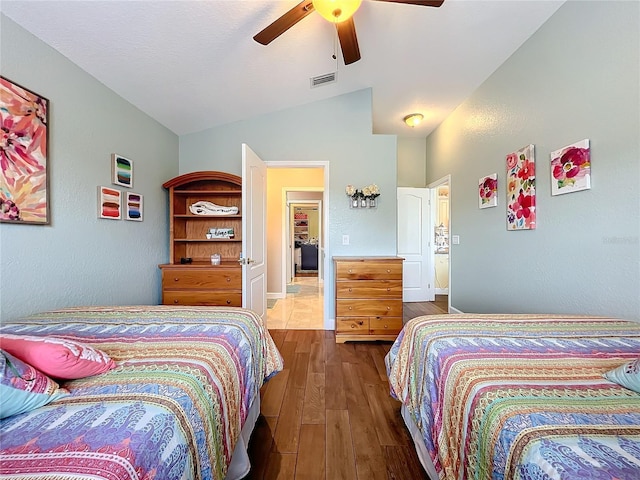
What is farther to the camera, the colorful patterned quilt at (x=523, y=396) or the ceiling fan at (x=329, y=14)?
the ceiling fan at (x=329, y=14)

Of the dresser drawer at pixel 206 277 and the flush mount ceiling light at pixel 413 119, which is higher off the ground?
the flush mount ceiling light at pixel 413 119

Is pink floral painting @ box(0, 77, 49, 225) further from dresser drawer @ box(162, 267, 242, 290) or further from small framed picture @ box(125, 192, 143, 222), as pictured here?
dresser drawer @ box(162, 267, 242, 290)

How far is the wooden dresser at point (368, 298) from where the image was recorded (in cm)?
287

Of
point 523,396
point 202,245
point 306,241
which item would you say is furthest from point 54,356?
point 306,241

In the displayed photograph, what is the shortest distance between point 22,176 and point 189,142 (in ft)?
6.27

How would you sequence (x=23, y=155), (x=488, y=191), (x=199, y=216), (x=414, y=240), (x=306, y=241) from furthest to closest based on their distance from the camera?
1. (x=306, y=241)
2. (x=414, y=240)
3. (x=199, y=216)
4. (x=488, y=191)
5. (x=23, y=155)

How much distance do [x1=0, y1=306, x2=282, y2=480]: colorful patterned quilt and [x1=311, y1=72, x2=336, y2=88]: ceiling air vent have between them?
2.41 meters

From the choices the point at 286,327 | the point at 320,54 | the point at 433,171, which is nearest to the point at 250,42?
the point at 320,54

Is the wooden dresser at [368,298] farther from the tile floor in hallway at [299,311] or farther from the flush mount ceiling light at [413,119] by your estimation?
the flush mount ceiling light at [413,119]

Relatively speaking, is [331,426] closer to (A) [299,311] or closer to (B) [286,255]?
(A) [299,311]

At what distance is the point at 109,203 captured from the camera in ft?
6.87

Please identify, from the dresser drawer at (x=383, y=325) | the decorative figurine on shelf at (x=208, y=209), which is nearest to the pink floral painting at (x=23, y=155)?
the decorative figurine on shelf at (x=208, y=209)

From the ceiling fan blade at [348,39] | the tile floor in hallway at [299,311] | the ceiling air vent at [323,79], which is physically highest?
the ceiling air vent at [323,79]

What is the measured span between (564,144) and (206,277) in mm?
3148
